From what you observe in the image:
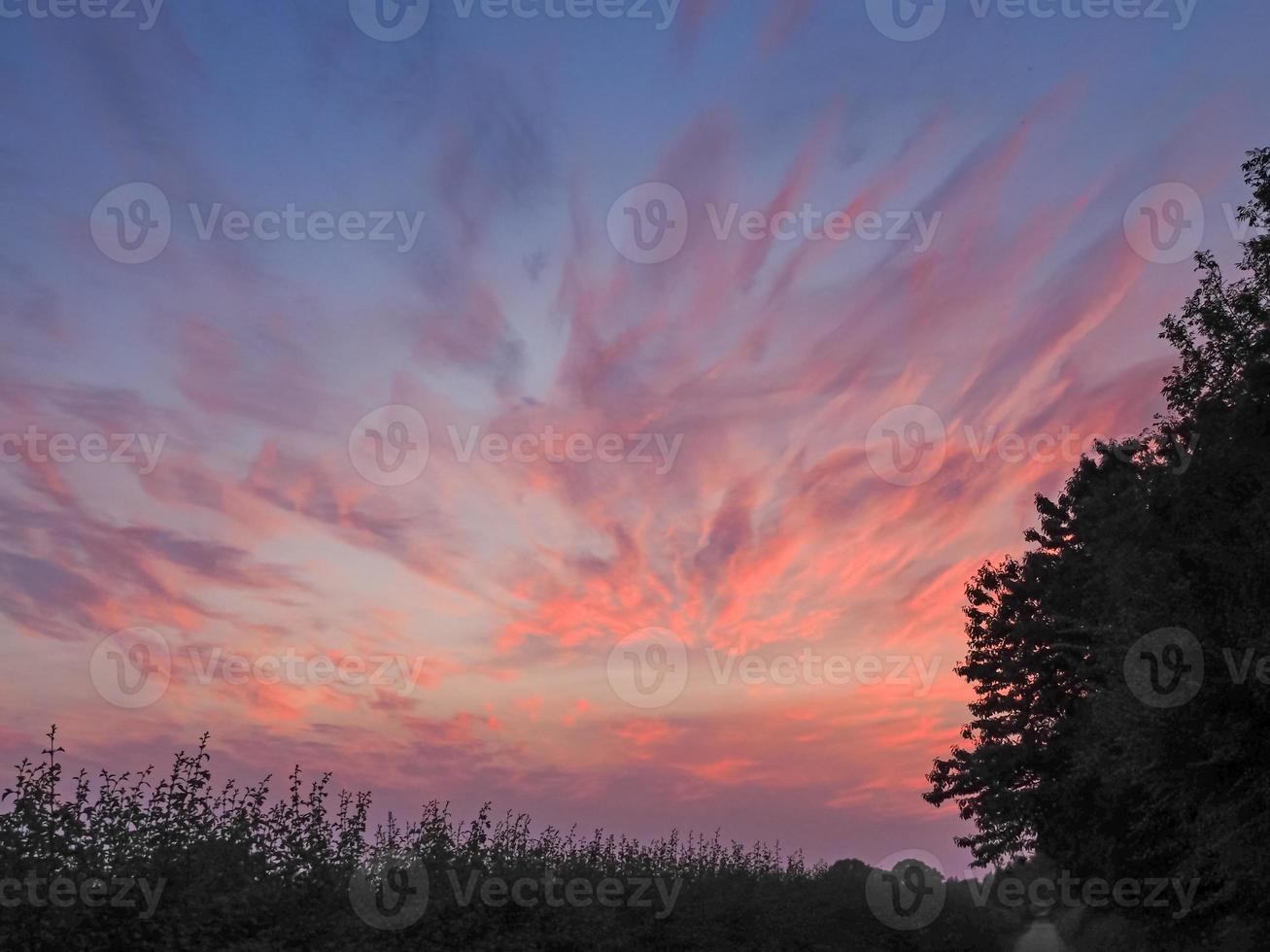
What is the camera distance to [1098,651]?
28.3 metres

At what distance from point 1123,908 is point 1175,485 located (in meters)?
22.1

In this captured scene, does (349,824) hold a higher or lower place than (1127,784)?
lower

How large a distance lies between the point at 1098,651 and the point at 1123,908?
666 inches

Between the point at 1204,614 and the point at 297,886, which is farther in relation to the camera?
the point at 1204,614

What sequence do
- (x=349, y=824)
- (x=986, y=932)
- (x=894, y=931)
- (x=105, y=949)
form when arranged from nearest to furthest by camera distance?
(x=105, y=949), (x=349, y=824), (x=894, y=931), (x=986, y=932)

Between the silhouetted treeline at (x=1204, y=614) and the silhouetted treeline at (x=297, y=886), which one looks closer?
the silhouetted treeline at (x=297, y=886)

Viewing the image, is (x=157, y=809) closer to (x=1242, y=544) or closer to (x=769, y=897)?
(x=1242, y=544)

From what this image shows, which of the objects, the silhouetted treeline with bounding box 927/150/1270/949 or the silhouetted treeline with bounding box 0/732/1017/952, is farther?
the silhouetted treeline with bounding box 927/150/1270/949

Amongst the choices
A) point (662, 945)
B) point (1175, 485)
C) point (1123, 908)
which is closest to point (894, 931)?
point (1123, 908)

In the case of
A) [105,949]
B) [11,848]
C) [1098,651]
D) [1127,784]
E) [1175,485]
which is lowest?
[105,949]


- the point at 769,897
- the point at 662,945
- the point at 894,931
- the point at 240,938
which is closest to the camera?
the point at 240,938

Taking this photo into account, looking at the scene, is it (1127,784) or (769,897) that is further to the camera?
(769,897)

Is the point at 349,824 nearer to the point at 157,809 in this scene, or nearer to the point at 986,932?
the point at 157,809

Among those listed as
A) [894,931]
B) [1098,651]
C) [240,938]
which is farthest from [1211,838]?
[894,931]
